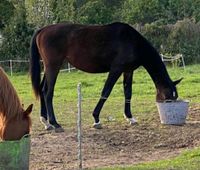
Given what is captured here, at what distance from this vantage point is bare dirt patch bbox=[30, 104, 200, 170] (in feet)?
24.4

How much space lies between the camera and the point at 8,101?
6273mm

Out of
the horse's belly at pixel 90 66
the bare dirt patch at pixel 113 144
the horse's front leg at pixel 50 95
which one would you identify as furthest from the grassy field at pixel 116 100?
the horse's belly at pixel 90 66

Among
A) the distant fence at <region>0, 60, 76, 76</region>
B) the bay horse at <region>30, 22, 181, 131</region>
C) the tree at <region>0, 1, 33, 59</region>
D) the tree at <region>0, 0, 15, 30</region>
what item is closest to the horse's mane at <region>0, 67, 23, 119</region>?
the bay horse at <region>30, 22, 181, 131</region>

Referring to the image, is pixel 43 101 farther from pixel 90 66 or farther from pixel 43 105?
pixel 90 66

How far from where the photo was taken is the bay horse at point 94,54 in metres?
10.2

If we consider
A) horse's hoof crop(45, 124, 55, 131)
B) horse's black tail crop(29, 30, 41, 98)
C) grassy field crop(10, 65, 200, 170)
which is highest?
horse's black tail crop(29, 30, 41, 98)

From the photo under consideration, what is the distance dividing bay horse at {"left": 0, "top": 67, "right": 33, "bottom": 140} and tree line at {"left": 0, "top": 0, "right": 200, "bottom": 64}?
75.4ft

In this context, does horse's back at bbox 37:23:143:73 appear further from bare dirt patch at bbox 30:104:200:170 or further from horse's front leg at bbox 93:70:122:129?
bare dirt patch at bbox 30:104:200:170

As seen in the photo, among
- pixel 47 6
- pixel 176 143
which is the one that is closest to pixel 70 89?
pixel 176 143

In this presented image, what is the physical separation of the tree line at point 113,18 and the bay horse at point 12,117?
22978mm

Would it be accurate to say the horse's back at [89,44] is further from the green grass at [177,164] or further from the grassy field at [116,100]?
the green grass at [177,164]

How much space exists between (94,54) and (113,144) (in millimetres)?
2155

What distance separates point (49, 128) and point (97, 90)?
6.89 meters

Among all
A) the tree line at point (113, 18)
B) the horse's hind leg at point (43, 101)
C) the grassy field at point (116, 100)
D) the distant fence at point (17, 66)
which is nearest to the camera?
the grassy field at point (116, 100)
